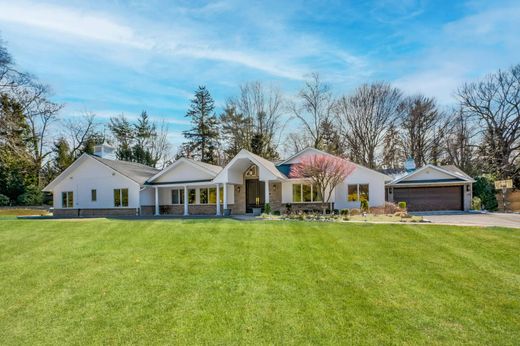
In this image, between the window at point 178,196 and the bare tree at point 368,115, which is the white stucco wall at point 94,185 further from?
the bare tree at point 368,115

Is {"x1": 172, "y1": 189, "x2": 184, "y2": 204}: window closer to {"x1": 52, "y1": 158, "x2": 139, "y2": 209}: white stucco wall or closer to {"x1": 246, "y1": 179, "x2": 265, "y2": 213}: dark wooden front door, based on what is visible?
{"x1": 52, "y1": 158, "x2": 139, "y2": 209}: white stucco wall

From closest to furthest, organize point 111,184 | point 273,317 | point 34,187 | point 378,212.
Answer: point 273,317, point 378,212, point 111,184, point 34,187

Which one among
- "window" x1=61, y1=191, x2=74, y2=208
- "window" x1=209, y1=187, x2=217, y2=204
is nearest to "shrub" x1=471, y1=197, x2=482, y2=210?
"window" x1=209, y1=187, x2=217, y2=204

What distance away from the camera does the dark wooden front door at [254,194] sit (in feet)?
79.5

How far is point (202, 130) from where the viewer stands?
43.3 meters

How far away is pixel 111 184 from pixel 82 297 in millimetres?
20910

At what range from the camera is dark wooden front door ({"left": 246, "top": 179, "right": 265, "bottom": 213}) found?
24.2m

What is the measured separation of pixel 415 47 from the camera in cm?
1337

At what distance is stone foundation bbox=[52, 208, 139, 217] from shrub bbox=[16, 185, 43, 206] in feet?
23.8

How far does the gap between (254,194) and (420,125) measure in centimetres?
2216

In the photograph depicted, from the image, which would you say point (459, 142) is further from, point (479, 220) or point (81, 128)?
point (81, 128)

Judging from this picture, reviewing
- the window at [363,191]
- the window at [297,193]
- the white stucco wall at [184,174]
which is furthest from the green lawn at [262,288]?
the white stucco wall at [184,174]

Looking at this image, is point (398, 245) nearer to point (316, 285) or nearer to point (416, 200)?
point (316, 285)

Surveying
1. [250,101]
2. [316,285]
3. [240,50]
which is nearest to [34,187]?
[250,101]
